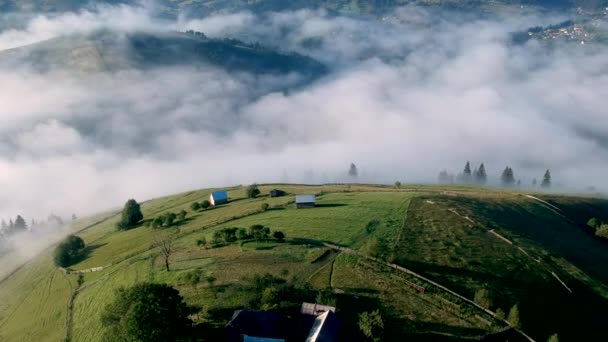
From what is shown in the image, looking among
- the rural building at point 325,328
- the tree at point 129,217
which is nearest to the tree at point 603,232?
the rural building at point 325,328

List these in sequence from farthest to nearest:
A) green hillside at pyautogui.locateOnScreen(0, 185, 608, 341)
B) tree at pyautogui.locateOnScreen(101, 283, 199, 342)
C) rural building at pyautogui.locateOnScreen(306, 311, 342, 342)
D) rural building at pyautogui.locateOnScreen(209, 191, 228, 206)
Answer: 1. rural building at pyautogui.locateOnScreen(209, 191, 228, 206)
2. green hillside at pyautogui.locateOnScreen(0, 185, 608, 341)
3. rural building at pyautogui.locateOnScreen(306, 311, 342, 342)
4. tree at pyautogui.locateOnScreen(101, 283, 199, 342)

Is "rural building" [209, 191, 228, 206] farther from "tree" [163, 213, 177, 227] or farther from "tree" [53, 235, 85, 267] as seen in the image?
"tree" [53, 235, 85, 267]

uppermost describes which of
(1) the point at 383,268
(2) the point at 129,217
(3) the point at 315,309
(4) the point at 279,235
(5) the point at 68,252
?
(2) the point at 129,217

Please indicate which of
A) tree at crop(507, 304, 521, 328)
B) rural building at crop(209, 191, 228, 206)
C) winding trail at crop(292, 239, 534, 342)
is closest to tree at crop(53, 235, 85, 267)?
rural building at crop(209, 191, 228, 206)

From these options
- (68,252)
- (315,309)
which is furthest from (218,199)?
(315,309)

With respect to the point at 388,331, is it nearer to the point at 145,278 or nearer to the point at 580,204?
the point at 145,278

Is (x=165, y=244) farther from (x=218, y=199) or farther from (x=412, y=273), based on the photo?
(x=412, y=273)

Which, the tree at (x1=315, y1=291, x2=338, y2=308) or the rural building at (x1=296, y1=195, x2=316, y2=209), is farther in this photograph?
the rural building at (x1=296, y1=195, x2=316, y2=209)

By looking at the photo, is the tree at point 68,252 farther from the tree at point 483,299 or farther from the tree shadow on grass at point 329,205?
the tree at point 483,299
